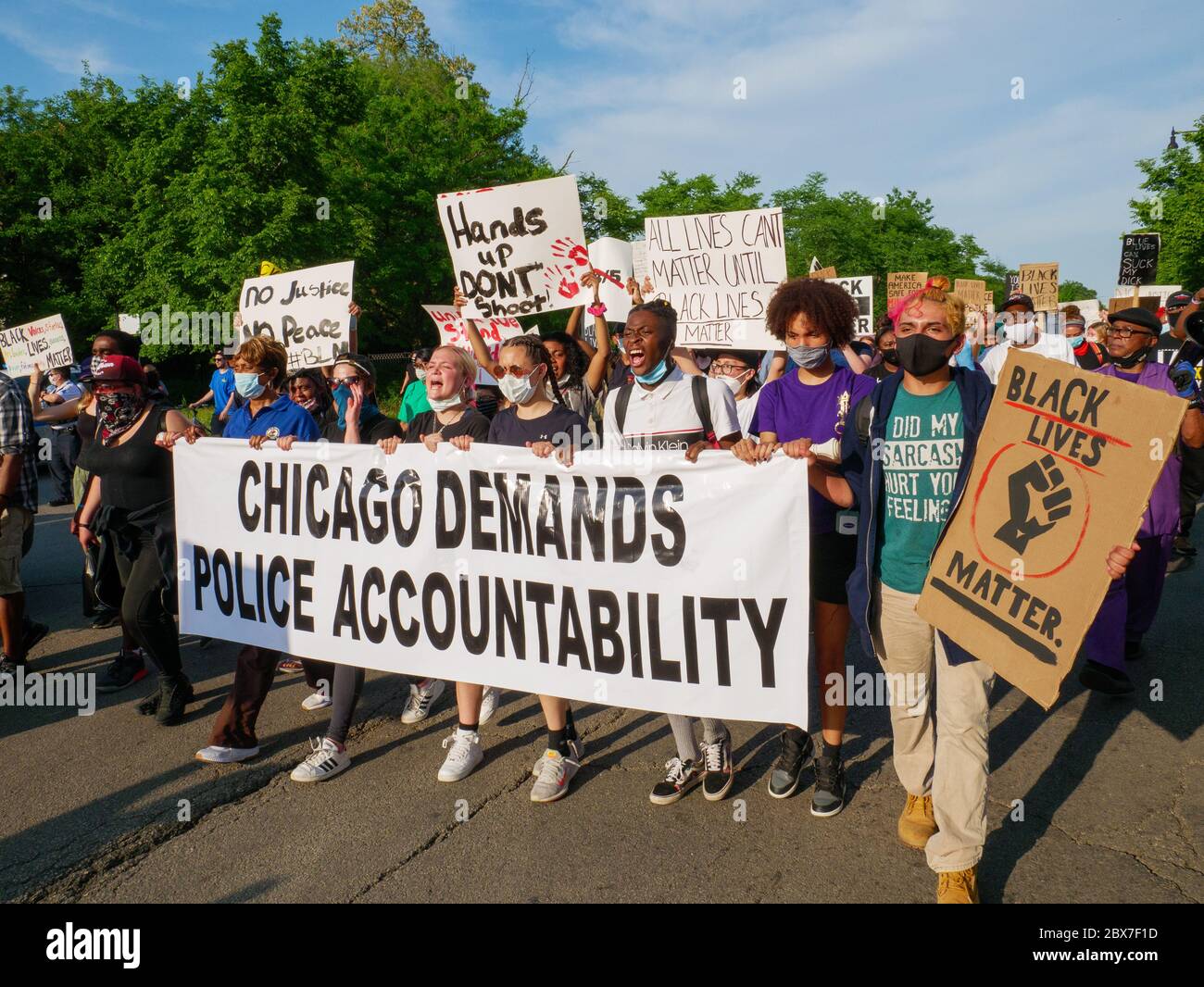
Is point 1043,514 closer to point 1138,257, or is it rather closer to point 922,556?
point 922,556

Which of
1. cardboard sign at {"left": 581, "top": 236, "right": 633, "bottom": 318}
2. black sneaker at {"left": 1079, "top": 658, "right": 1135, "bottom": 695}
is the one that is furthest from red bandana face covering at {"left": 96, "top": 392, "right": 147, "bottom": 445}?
black sneaker at {"left": 1079, "top": 658, "right": 1135, "bottom": 695}

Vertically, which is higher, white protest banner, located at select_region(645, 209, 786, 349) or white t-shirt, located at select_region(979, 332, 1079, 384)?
white protest banner, located at select_region(645, 209, 786, 349)

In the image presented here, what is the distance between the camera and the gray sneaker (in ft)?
12.6

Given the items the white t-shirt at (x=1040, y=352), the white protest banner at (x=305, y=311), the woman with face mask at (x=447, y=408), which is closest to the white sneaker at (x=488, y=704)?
the woman with face mask at (x=447, y=408)

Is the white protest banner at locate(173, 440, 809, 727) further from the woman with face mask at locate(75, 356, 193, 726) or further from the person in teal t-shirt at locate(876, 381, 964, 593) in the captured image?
the person in teal t-shirt at locate(876, 381, 964, 593)

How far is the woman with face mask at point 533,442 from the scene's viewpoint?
3.94 meters

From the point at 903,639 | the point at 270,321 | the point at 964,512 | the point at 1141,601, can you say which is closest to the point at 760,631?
the point at 903,639

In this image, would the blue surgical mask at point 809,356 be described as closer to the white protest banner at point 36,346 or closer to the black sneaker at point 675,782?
the black sneaker at point 675,782

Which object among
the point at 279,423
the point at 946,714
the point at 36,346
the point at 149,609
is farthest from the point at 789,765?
the point at 36,346

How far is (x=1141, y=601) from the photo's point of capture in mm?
5168

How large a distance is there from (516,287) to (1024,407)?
14.0 ft

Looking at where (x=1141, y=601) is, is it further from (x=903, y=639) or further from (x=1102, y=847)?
(x=903, y=639)

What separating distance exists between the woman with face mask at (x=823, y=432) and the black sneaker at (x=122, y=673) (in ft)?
13.7

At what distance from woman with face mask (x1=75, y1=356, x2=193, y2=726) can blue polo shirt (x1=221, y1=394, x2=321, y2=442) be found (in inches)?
13.8
